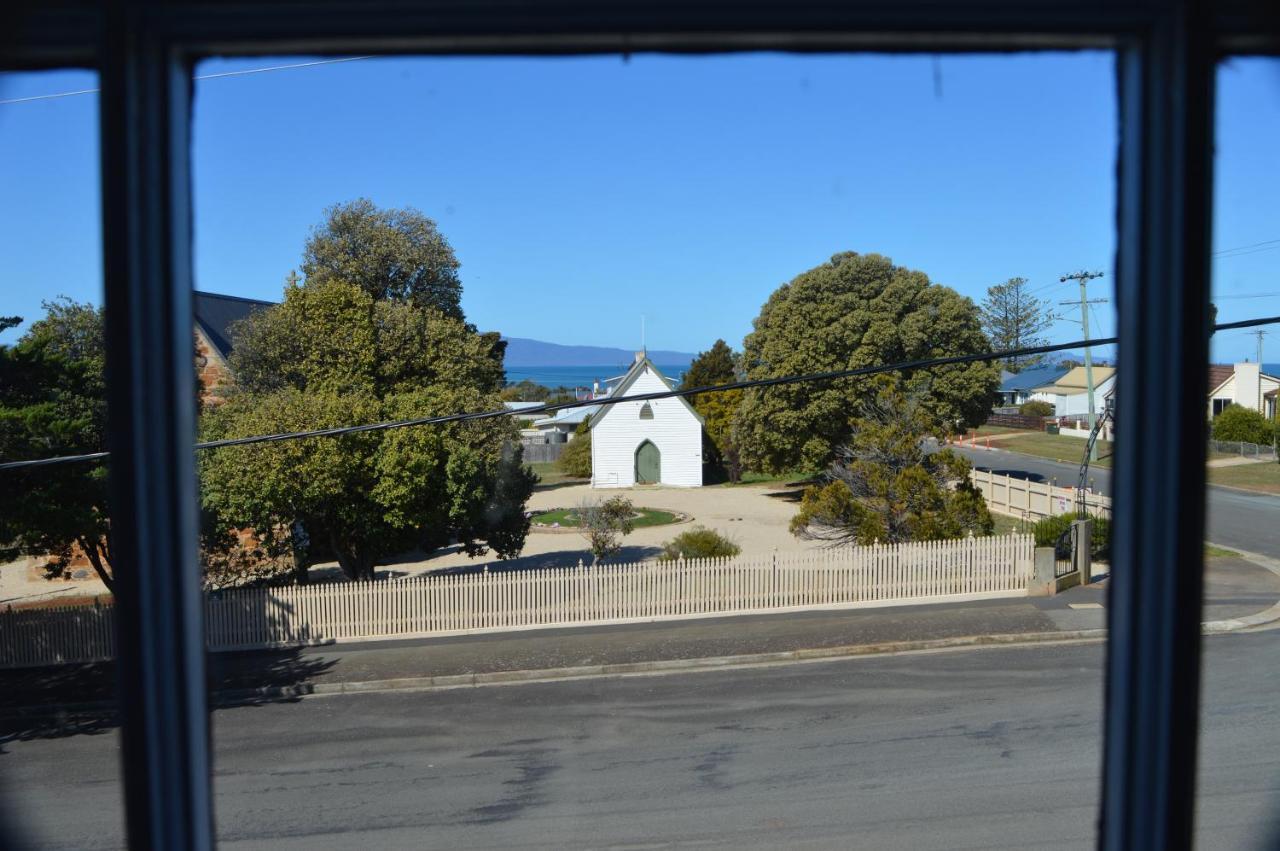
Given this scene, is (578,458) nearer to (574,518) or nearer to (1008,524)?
(574,518)

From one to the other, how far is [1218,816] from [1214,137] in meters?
7.34

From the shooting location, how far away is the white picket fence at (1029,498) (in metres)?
22.6

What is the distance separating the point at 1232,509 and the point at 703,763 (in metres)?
20.4

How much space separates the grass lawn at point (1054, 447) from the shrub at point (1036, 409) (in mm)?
3437

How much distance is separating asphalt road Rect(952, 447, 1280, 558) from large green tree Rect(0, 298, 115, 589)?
16.6m

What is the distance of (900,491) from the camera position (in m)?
18.5

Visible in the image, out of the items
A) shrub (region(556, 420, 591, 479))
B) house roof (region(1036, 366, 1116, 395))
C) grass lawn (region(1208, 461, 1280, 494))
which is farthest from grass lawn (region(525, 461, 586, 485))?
house roof (region(1036, 366, 1116, 395))

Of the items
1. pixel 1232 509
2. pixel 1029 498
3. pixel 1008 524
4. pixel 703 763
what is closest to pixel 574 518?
pixel 1008 524

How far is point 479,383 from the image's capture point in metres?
18.4

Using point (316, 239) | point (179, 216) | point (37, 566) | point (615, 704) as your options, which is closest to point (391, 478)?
point (615, 704)

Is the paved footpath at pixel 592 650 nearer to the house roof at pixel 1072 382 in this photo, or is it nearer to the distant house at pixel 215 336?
the distant house at pixel 215 336

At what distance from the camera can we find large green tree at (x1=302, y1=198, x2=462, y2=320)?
20.2 m

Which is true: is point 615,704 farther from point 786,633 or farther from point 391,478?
point 391,478

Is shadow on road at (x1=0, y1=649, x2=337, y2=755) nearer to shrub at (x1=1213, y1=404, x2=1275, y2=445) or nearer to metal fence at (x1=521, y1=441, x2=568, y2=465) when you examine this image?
shrub at (x1=1213, y1=404, x2=1275, y2=445)
